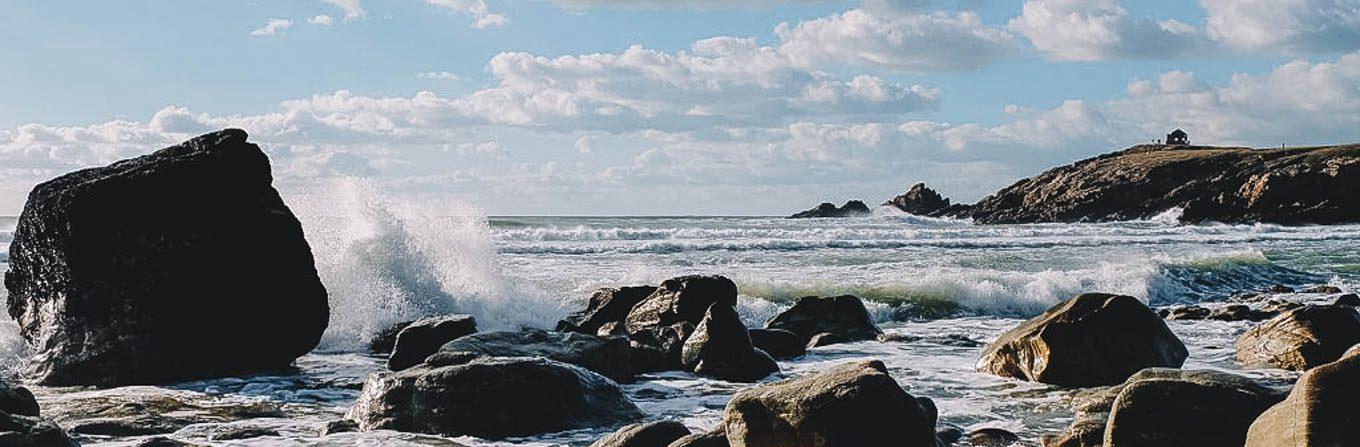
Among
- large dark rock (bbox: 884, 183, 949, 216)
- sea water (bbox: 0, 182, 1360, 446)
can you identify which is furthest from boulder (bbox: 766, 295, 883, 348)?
large dark rock (bbox: 884, 183, 949, 216)

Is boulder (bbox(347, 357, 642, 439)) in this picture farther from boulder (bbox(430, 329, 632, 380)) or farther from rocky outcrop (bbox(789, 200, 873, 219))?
rocky outcrop (bbox(789, 200, 873, 219))

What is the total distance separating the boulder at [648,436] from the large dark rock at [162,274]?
592cm

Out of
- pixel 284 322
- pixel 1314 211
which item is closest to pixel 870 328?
pixel 284 322

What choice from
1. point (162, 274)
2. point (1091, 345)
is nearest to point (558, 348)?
point (162, 274)

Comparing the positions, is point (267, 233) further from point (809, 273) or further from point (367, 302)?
point (809, 273)

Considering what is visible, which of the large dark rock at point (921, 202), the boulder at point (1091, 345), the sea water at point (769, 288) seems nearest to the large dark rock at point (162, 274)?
the sea water at point (769, 288)

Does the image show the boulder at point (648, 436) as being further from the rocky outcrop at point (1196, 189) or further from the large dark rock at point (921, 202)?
the large dark rock at point (921, 202)

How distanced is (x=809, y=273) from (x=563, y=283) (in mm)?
5492

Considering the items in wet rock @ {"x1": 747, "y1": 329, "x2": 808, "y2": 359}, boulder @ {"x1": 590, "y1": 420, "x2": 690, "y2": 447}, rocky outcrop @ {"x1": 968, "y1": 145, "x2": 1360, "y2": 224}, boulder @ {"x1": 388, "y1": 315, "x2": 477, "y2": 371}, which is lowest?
wet rock @ {"x1": 747, "y1": 329, "x2": 808, "y2": 359}

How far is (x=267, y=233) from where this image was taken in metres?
12.2

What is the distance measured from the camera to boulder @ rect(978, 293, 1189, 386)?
1038 cm

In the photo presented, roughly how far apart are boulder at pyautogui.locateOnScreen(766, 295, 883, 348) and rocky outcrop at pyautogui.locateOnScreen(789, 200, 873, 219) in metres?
87.0

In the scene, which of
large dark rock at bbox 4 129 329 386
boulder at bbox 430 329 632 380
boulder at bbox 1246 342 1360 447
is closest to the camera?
boulder at bbox 1246 342 1360 447

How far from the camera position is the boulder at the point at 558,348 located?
10227mm
